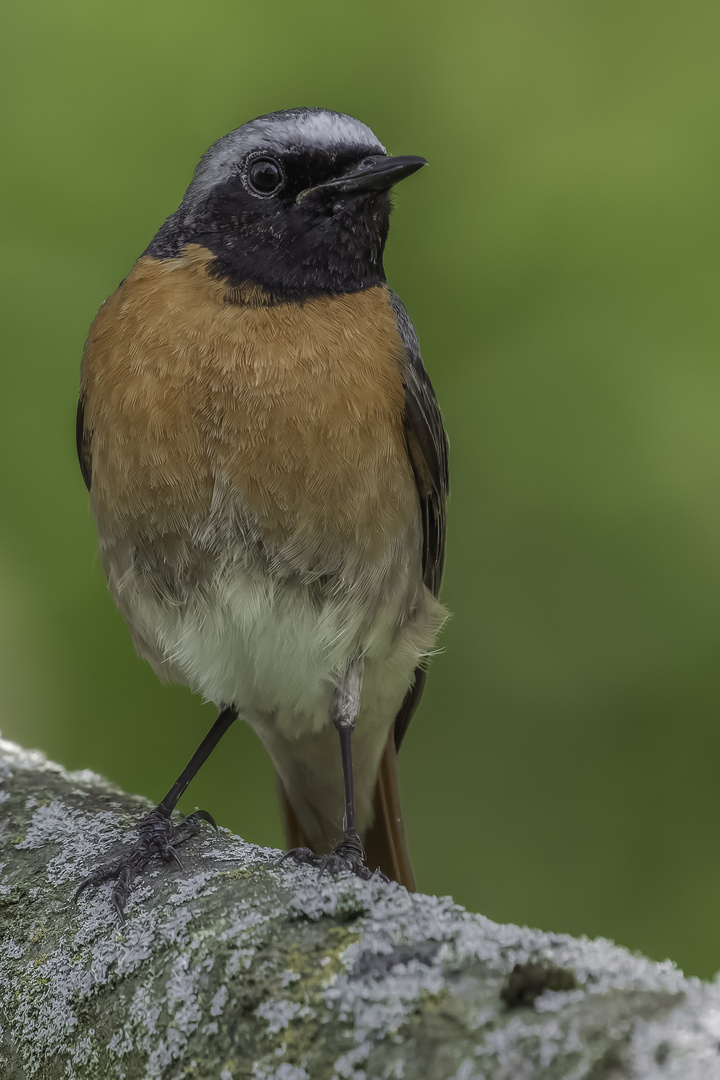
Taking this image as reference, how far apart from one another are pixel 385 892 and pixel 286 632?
1148 millimetres

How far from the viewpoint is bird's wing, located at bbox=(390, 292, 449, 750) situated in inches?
119

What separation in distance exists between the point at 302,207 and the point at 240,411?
2.48 feet

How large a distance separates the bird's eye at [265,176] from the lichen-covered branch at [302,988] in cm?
192

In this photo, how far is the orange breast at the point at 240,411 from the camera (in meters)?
2.55

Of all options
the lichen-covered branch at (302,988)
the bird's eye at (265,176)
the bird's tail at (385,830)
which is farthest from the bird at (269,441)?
the bird's tail at (385,830)

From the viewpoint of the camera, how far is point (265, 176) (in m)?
2.94

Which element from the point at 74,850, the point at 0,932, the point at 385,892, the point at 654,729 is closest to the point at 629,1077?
the point at 385,892

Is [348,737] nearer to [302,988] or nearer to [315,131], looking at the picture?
[302,988]

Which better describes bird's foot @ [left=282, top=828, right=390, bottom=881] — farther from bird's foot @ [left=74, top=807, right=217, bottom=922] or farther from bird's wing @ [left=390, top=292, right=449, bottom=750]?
bird's wing @ [left=390, top=292, right=449, bottom=750]

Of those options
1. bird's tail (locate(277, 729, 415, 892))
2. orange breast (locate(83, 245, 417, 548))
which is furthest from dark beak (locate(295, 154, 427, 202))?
bird's tail (locate(277, 729, 415, 892))

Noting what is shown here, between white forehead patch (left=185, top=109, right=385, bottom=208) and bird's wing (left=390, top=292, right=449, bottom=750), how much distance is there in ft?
1.65

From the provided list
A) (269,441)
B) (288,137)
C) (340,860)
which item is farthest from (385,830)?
(288,137)

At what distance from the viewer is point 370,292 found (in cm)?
299

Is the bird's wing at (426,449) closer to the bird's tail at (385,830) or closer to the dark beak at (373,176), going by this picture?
the dark beak at (373,176)
